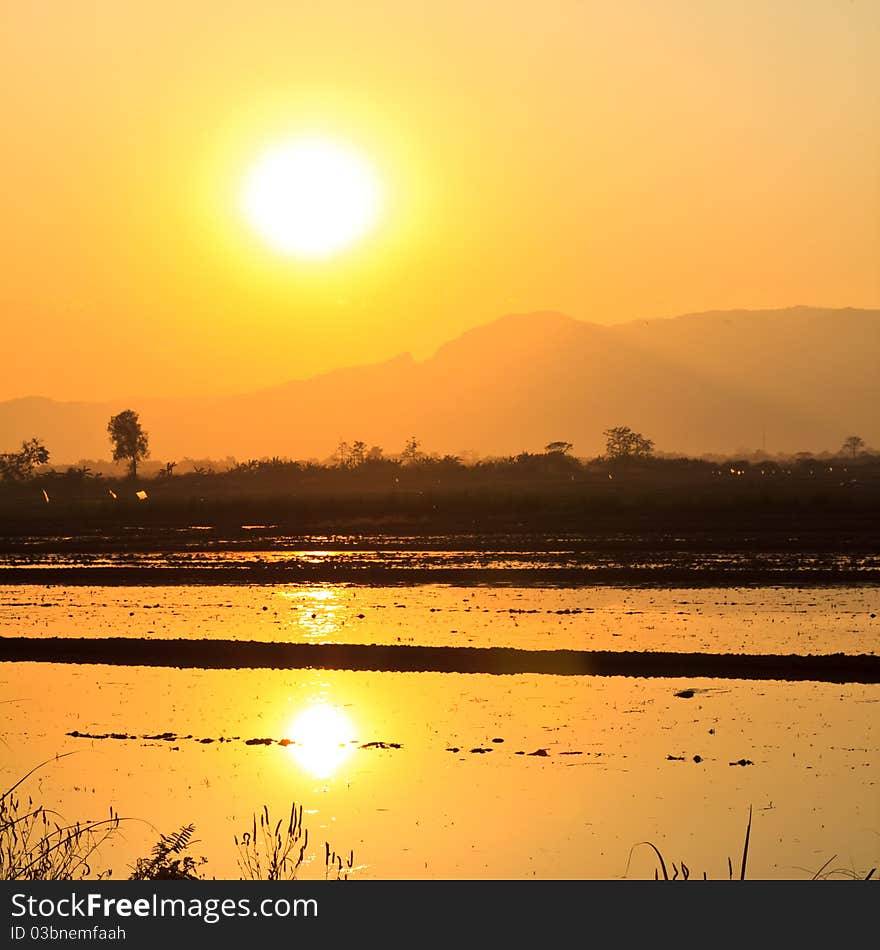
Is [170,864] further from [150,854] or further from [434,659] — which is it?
[434,659]

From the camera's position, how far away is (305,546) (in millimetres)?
59406


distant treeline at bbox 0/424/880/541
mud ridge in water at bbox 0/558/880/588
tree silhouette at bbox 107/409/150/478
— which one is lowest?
mud ridge in water at bbox 0/558/880/588

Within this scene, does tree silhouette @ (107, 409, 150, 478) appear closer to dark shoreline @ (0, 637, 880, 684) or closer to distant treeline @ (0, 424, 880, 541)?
distant treeline @ (0, 424, 880, 541)

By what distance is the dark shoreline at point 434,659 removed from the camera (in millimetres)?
24547

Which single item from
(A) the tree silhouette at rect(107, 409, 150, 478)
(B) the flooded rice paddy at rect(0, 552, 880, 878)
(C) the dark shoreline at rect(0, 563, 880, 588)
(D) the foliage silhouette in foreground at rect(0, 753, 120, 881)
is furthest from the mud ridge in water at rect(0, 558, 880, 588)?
(A) the tree silhouette at rect(107, 409, 150, 478)

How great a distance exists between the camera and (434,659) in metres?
26.7

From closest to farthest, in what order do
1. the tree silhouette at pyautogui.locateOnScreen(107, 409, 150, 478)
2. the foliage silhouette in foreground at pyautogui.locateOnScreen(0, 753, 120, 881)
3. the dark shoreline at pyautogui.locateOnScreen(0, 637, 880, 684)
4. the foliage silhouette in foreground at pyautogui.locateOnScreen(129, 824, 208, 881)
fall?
1. the foliage silhouette in foreground at pyautogui.locateOnScreen(0, 753, 120, 881)
2. the foliage silhouette in foreground at pyautogui.locateOnScreen(129, 824, 208, 881)
3. the dark shoreline at pyautogui.locateOnScreen(0, 637, 880, 684)
4. the tree silhouette at pyautogui.locateOnScreen(107, 409, 150, 478)

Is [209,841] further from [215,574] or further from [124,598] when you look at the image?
[215,574]

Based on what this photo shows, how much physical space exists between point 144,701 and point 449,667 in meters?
5.70

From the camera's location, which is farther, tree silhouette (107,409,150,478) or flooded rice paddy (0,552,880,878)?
tree silhouette (107,409,150,478)

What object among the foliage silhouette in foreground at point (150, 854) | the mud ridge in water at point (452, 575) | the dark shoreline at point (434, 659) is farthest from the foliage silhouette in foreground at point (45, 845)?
the mud ridge in water at point (452, 575)

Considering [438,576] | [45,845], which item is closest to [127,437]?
[438,576]

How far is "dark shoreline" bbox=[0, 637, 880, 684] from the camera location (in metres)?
24.5
